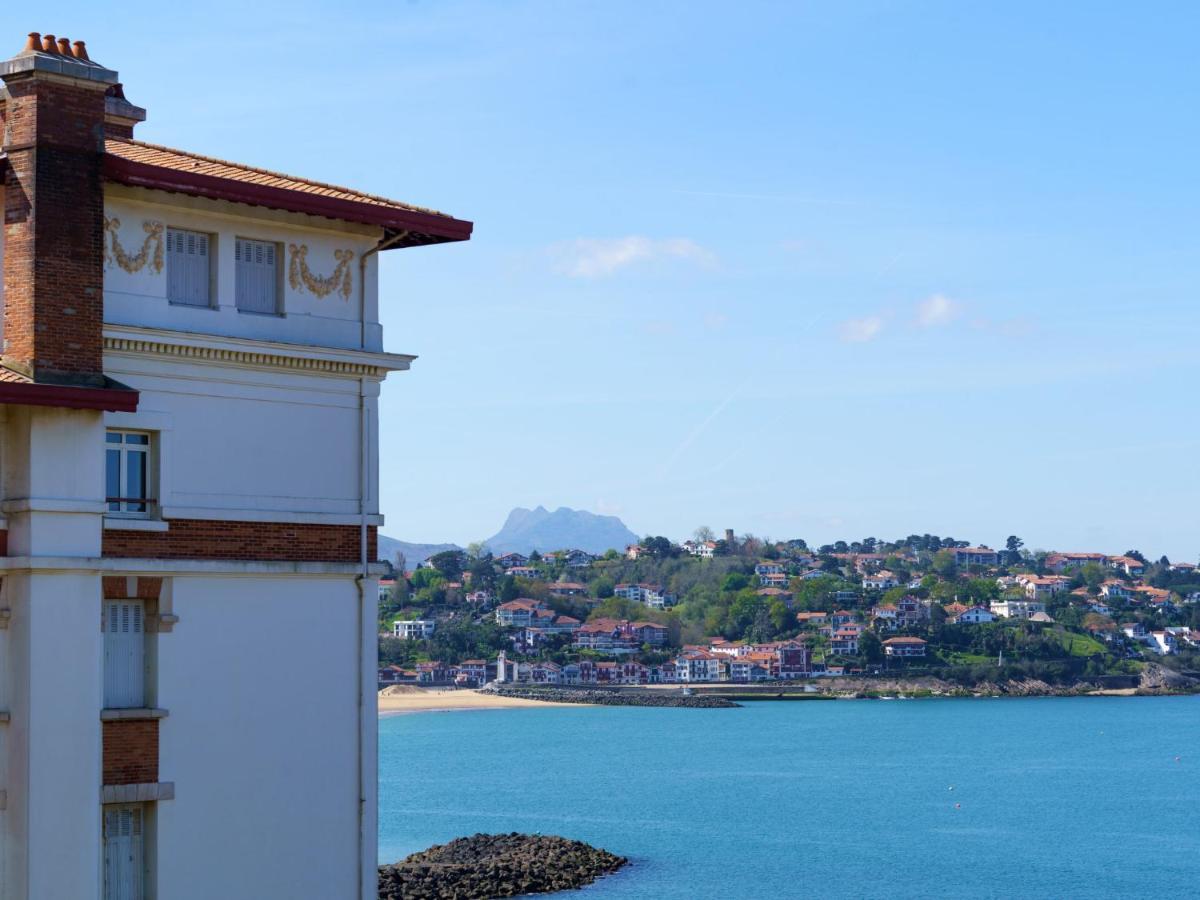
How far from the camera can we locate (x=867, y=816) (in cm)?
10669

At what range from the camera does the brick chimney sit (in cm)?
2080

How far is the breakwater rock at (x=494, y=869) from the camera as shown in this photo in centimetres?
6606

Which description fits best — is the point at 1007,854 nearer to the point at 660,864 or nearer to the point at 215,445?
the point at 660,864

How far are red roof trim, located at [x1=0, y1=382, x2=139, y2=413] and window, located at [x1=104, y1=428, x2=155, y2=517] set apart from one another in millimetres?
915

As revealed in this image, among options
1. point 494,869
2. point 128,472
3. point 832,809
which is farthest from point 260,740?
point 832,809

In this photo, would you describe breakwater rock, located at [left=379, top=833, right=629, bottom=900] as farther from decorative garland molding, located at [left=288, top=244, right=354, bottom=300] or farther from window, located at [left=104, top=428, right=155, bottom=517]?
window, located at [left=104, top=428, right=155, bottom=517]

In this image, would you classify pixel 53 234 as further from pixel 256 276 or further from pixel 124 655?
pixel 124 655

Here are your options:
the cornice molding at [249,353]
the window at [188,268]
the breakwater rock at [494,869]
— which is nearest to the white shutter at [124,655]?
the cornice molding at [249,353]

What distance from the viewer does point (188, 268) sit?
22672 mm

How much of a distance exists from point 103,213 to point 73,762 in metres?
6.44

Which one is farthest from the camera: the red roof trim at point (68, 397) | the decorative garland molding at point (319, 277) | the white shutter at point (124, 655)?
the decorative garland molding at point (319, 277)

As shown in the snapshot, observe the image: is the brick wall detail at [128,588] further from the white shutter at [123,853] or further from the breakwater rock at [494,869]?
the breakwater rock at [494,869]

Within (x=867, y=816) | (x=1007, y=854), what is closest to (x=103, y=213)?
(x=1007, y=854)

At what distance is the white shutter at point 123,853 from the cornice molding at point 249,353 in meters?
5.50
